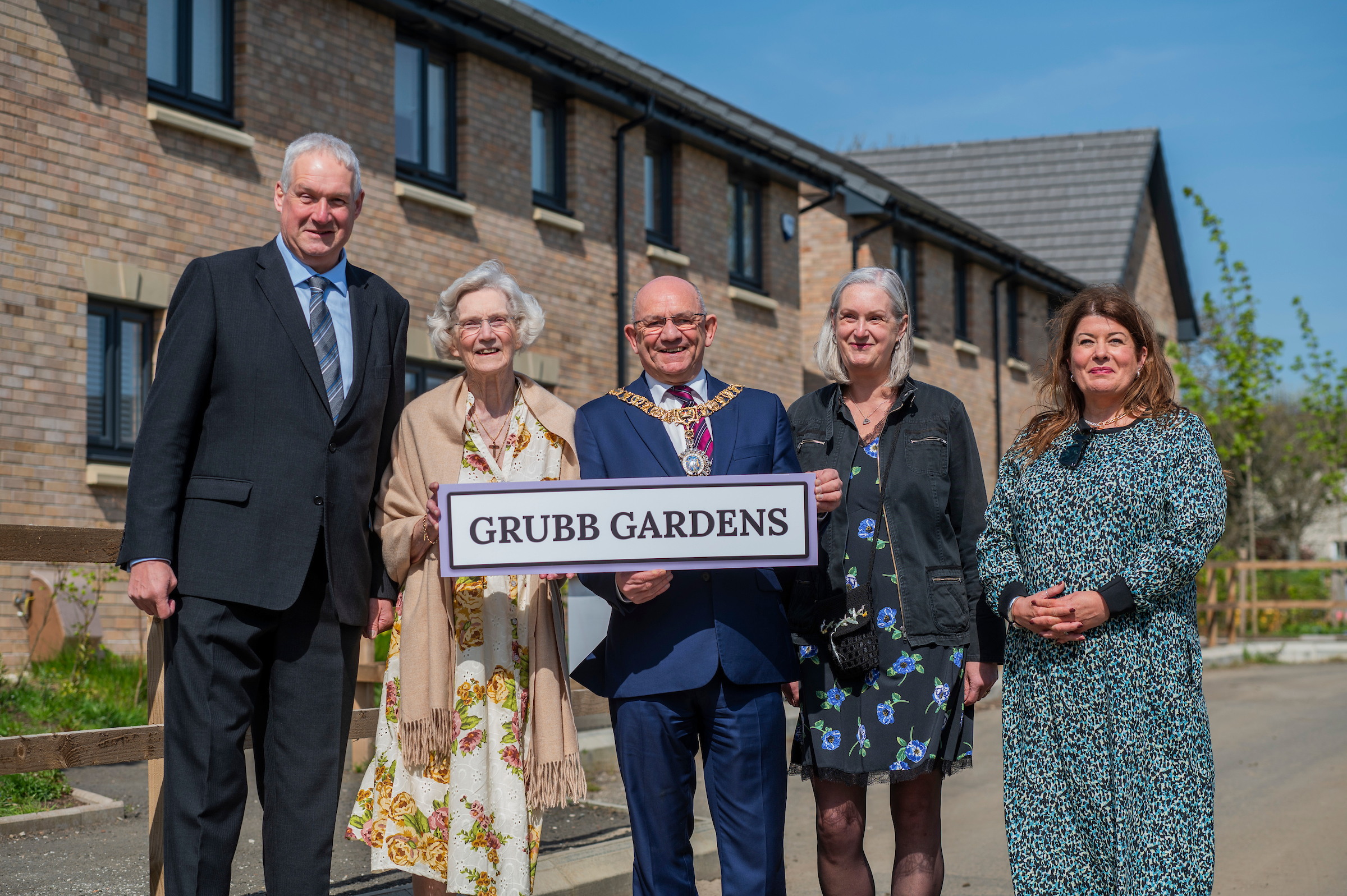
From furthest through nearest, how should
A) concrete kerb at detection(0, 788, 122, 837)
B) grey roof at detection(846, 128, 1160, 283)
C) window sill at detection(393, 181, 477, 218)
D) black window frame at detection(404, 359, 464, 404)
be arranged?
1. grey roof at detection(846, 128, 1160, 283)
2. black window frame at detection(404, 359, 464, 404)
3. window sill at detection(393, 181, 477, 218)
4. concrete kerb at detection(0, 788, 122, 837)

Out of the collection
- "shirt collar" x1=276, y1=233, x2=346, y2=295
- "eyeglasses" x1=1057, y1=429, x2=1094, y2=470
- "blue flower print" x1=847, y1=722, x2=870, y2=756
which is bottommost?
"blue flower print" x1=847, y1=722, x2=870, y2=756

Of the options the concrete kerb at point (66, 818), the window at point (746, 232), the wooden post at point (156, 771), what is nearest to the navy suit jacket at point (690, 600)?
the wooden post at point (156, 771)

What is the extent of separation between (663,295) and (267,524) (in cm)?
131

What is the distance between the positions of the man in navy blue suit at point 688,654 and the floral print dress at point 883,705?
8.6 inches

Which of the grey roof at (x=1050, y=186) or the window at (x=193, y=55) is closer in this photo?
the window at (x=193, y=55)

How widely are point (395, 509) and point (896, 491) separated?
5.10 feet

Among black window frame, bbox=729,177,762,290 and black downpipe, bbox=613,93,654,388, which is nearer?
black downpipe, bbox=613,93,654,388

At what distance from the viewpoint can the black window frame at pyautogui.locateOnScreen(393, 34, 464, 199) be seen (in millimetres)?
13023

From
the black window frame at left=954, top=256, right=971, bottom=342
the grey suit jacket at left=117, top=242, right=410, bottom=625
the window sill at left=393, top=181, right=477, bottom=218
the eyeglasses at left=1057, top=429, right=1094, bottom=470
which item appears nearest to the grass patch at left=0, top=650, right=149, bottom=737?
the grey suit jacket at left=117, top=242, right=410, bottom=625

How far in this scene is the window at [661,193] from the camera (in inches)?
649

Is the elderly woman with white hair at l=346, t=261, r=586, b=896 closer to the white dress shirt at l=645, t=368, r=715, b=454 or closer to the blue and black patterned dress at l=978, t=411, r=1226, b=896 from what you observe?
the white dress shirt at l=645, t=368, r=715, b=454

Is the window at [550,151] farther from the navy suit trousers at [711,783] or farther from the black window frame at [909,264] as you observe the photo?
the navy suit trousers at [711,783]

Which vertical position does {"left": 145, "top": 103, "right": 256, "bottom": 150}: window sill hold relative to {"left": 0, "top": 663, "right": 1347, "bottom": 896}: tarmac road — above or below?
above

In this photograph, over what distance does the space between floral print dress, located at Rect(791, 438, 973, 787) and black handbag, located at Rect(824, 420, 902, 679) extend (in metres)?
0.04
